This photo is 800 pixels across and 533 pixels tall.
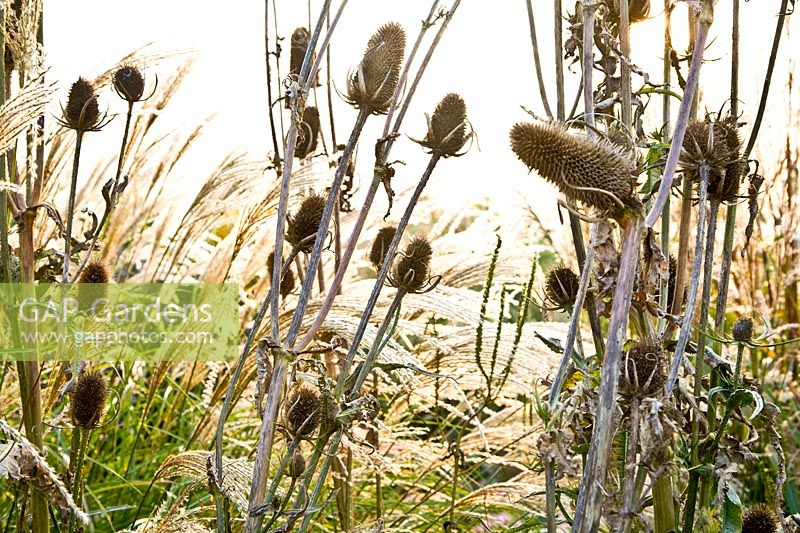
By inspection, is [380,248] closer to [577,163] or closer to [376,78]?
[376,78]

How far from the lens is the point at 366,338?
63.6 inches

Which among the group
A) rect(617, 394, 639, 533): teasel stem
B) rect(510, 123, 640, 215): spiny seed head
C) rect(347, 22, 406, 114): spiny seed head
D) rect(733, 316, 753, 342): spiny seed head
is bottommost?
rect(617, 394, 639, 533): teasel stem

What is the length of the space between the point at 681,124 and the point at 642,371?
10.1 inches

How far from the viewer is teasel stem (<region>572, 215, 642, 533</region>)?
0.82 meters

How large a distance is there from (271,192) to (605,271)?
48.6 inches

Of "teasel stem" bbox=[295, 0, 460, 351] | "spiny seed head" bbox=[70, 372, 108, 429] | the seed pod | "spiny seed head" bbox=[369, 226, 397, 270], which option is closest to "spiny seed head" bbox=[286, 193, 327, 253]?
"teasel stem" bbox=[295, 0, 460, 351]

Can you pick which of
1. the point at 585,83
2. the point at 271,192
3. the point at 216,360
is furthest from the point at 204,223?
the point at 585,83

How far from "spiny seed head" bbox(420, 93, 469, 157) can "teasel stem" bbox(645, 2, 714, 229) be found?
1.11 feet

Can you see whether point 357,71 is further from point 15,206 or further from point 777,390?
point 777,390

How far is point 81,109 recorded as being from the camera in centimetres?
153

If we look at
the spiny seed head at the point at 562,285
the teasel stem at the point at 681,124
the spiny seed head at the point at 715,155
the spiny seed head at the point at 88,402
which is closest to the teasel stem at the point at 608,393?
the teasel stem at the point at 681,124

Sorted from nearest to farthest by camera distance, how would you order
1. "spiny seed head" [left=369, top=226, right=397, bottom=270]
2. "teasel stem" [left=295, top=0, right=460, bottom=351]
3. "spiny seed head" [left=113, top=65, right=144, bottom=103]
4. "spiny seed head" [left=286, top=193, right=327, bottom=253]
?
"teasel stem" [left=295, top=0, right=460, bottom=351] < "spiny seed head" [left=286, top=193, right=327, bottom=253] < "spiny seed head" [left=369, top=226, right=397, bottom=270] < "spiny seed head" [left=113, top=65, right=144, bottom=103]

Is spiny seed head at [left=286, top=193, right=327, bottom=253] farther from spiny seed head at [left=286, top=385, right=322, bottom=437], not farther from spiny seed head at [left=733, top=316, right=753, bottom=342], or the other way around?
spiny seed head at [left=733, top=316, right=753, bottom=342]

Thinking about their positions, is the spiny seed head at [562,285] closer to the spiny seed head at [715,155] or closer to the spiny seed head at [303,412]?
the spiny seed head at [715,155]
